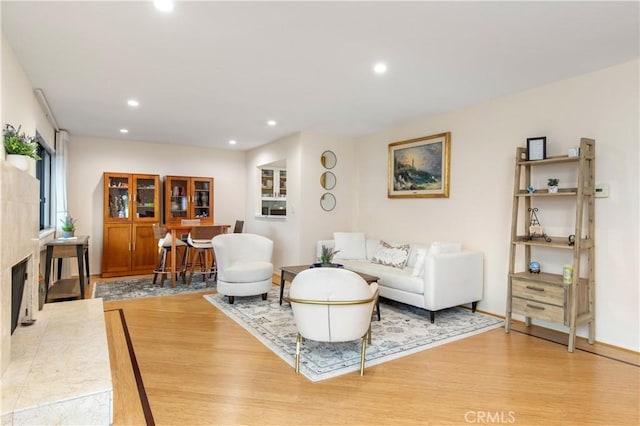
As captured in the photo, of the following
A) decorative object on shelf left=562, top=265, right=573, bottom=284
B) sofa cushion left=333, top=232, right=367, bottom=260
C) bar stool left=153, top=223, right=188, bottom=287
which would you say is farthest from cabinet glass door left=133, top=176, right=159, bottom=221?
decorative object on shelf left=562, top=265, right=573, bottom=284

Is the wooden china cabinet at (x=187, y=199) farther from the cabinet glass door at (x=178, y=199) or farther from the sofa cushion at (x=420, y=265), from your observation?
the sofa cushion at (x=420, y=265)

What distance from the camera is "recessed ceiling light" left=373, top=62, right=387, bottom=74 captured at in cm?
320

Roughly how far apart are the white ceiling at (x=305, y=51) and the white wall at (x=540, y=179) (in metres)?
0.25

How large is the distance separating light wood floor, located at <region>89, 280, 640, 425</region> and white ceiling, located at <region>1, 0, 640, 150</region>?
8.11 ft

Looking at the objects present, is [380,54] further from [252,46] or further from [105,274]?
[105,274]

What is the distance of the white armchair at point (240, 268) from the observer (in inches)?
179

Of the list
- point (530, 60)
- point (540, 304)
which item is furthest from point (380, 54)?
point (540, 304)

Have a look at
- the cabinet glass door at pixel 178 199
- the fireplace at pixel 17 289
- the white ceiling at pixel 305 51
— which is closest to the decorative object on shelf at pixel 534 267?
the white ceiling at pixel 305 51

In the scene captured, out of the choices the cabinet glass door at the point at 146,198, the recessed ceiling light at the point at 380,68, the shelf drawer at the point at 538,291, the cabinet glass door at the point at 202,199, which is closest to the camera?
the recessed ceiling light at the point at 380,68

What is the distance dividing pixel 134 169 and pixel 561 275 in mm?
6792

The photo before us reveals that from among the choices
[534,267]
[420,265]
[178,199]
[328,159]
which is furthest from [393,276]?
[178,199]

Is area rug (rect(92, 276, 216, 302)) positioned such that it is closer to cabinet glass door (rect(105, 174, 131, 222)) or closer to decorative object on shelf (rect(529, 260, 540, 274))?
cabinet glass door (rect(105, 174, 131, 222))

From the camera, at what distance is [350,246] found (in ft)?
18.2

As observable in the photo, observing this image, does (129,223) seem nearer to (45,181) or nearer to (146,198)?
(146,198)
